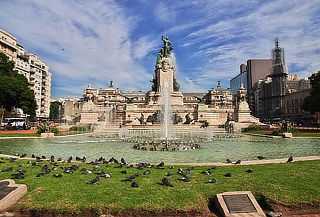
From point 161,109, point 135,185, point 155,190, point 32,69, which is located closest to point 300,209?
point 155,190

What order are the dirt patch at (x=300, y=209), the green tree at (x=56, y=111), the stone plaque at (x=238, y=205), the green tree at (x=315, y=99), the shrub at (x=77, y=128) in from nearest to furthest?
the stone plaque at (x=238, y=205) → the dirt patch at (x=300, y=209) → the green tree at (x=315, y=99) → the shrub at (x=77, y=128) → the green tree at (x=56, y=111)

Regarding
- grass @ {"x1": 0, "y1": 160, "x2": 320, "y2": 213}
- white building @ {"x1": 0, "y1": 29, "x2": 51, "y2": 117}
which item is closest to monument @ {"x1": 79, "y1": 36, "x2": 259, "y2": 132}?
white building @ {"x1": 0, "y1": 29, "x2": 51, "y2": 117}

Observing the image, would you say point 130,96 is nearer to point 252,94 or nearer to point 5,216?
point 252,94

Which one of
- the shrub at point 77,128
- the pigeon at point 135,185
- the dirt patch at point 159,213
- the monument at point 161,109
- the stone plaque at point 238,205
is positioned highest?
the monument at point 161,109

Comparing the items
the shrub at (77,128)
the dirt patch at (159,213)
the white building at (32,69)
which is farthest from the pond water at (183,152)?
the white building at (32,69)

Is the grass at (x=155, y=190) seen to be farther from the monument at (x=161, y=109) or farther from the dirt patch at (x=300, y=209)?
the monument at (x=161, y=109)

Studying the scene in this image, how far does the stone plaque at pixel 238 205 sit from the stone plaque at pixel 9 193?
16.9ft

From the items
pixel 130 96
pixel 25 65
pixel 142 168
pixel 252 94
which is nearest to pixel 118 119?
pixel 25 65

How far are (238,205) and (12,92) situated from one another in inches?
1966

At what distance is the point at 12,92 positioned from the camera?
4478cm

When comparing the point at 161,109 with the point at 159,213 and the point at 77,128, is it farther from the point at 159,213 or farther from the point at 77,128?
the point at 159,213

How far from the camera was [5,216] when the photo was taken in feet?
17.5

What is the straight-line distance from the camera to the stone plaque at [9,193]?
18.5 feet

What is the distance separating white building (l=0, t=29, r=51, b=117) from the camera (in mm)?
68062
